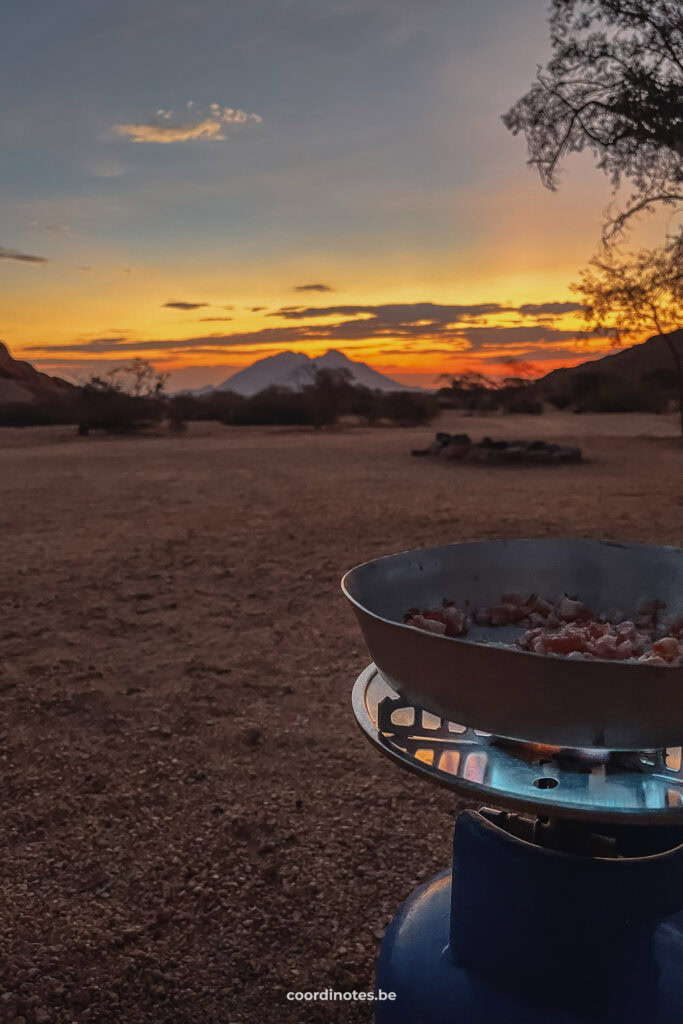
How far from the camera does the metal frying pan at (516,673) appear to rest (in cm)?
112

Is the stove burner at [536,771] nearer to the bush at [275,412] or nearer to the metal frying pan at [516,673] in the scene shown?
the metal frying pan at [516,673]

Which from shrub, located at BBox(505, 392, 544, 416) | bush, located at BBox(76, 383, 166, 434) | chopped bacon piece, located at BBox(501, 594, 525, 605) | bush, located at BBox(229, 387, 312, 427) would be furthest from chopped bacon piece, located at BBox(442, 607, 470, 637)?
shrub, located at BBox(505, 392, 544, 416)

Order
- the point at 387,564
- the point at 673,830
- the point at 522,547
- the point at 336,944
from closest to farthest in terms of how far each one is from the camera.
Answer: the point at 673,830
the point at 387,564
the point at 522,547
the point at 336,944

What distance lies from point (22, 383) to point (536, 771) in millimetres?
35573

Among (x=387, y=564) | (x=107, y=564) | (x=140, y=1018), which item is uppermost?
(x=387, y=564)

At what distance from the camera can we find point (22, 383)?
111 ft

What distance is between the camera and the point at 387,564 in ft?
5.53

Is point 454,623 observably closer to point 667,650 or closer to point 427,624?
point 427,624

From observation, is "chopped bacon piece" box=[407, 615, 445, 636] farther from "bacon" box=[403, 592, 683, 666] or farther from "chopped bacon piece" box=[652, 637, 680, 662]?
"chopped bacon piece" box=[652, 637, 680, 662]

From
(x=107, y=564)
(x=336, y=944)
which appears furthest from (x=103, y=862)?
(x=107, y=564)

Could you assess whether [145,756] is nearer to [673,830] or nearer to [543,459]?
[673,830]

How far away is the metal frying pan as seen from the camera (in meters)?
1.12

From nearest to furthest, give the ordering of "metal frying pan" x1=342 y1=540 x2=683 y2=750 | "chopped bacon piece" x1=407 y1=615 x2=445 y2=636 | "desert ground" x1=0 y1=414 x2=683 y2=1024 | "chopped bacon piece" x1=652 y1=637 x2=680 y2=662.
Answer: "metal frying pan" x1=342 y1=540 x2=683 y2=750 < "chopped bacon piece" x1=652 y1=637 x2=680 y2=662 < "chopped bacon piece" x1=407 y1=615 x2=445 y2=636 < "desert ground" x1=0 y1=414 x2=683 y2=1024

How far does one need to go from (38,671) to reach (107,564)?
2.06 meters
